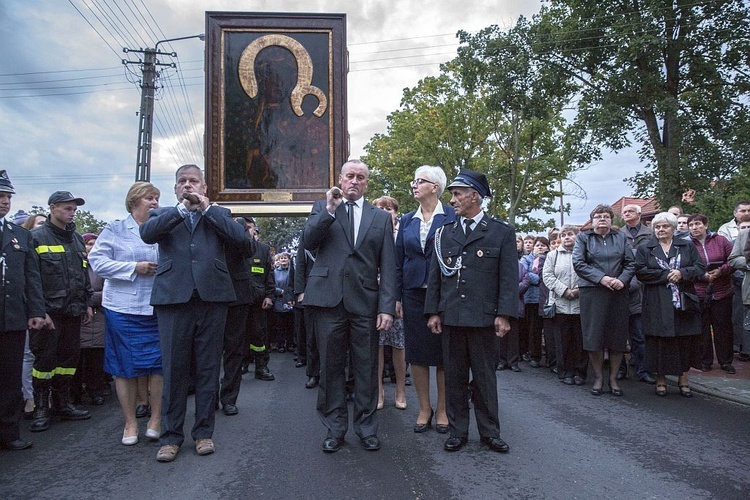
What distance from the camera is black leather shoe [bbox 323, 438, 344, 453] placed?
4.33 meters

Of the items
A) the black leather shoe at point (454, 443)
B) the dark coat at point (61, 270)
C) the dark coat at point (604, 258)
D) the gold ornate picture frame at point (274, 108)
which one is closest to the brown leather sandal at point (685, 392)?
the dark coat at point (604, 258)

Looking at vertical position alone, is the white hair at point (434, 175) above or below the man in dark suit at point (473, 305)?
above

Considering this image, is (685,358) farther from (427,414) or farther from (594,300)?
(427,414)

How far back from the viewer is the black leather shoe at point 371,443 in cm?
439

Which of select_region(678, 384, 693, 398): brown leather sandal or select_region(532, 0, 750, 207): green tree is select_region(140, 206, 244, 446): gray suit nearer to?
select_region(678, 384, 693, 398): brown leather sandal

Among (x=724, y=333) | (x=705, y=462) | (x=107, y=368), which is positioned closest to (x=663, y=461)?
(x=705, y=462)

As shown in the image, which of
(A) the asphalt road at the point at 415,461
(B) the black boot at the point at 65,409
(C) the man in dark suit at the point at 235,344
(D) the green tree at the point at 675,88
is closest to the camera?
(A) the asphalt road at the point at 415,461

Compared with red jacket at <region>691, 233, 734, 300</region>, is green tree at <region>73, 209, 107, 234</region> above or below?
above

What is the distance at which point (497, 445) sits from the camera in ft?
14.2

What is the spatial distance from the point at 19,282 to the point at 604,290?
5.73 metres

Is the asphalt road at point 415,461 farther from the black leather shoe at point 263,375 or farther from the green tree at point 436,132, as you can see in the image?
the green tree at point 436,132

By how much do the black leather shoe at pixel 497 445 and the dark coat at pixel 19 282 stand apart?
3.75m

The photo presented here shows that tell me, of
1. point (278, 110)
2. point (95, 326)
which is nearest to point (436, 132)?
point (278, 110)

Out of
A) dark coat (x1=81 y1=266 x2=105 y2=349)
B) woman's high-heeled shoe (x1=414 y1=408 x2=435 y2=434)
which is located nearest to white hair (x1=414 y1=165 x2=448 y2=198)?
woman's high-heeled shoe (x1=414 y1=408 x2=435 y2=434)
